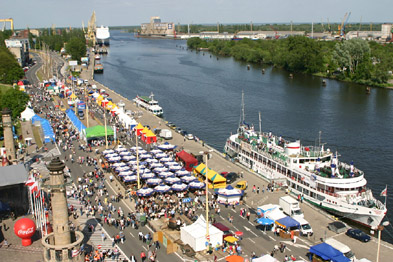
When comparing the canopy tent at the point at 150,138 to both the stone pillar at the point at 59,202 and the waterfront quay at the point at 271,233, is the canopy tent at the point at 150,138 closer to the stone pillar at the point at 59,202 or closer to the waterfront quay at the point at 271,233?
the waterfront quay at the point at 271,233

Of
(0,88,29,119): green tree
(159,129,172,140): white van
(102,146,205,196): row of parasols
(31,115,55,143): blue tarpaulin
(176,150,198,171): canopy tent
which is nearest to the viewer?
(102,146,205,196): row of parasols

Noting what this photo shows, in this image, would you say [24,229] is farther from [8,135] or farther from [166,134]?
[166,134]

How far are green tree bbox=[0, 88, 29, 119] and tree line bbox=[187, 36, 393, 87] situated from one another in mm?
→ 76740

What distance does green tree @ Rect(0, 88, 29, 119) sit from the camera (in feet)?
209

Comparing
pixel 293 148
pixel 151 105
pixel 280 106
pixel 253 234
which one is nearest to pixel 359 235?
pixel 253 234

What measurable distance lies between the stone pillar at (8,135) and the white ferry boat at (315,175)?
22.9 m

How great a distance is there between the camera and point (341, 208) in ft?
118

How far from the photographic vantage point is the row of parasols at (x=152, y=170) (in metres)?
36.9

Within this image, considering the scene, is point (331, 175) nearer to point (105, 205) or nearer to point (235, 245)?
point (235, 245)

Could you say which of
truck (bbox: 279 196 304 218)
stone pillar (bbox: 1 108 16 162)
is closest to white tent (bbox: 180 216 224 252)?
truck (bbox: 279 196 304 218)

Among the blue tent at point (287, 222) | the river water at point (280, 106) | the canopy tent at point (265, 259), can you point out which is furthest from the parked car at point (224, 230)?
the river water at point (280, 106)

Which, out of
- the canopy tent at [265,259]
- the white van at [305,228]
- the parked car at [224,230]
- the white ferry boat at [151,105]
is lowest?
the white van at [305,228]

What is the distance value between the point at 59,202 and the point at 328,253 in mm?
15655

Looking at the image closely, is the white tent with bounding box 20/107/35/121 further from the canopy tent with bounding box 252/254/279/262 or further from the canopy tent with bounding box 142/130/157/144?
the canopy tent with bounding box 252/254/279/262
